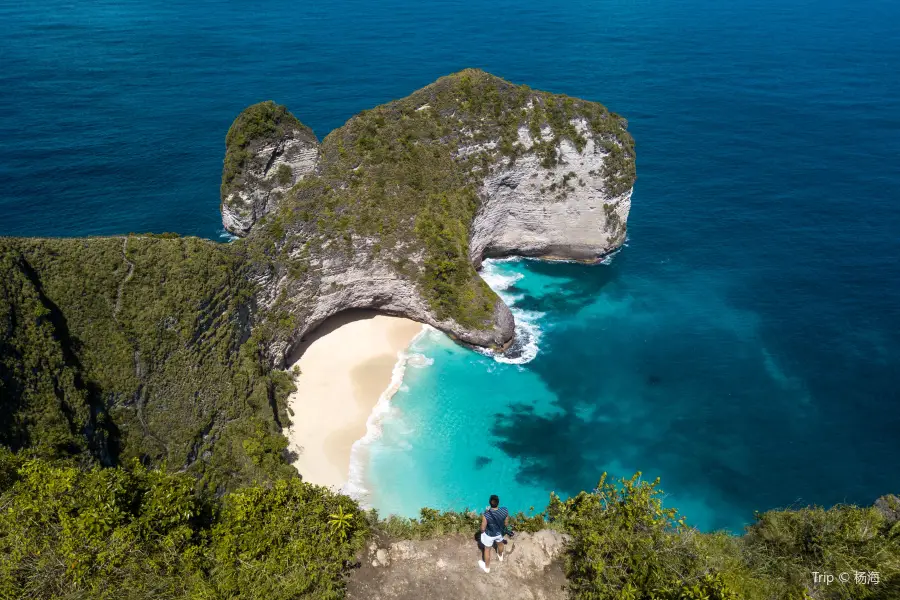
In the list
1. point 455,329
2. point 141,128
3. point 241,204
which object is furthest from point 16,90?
point 455,329

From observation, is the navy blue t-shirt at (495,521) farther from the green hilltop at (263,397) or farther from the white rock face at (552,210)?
the white rock face at (552,210)

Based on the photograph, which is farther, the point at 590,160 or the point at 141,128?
the point at 141,128

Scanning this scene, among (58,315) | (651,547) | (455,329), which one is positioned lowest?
(455,329)

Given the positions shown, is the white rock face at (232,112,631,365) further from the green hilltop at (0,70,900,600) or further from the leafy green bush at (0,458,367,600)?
the leafy green bush at (0,458,367,600)

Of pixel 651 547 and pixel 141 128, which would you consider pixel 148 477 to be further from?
pixel 141 128

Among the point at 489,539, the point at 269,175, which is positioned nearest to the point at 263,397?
the point at 489,539

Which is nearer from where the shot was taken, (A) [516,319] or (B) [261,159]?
(A) [516,319]

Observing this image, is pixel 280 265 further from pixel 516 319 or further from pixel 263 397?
pixel 516 319
